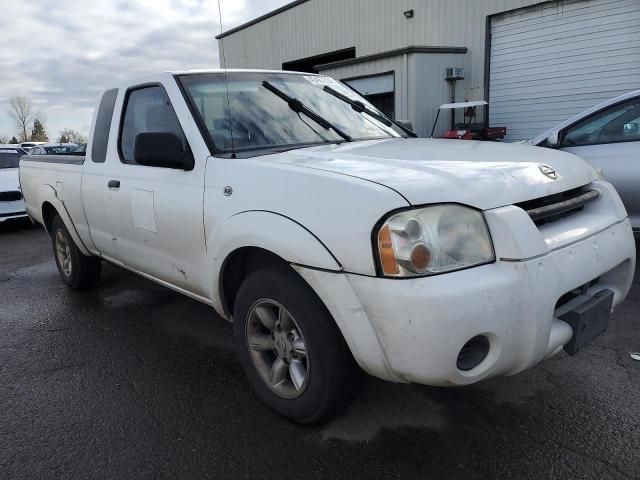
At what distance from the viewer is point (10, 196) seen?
9266 millimetres

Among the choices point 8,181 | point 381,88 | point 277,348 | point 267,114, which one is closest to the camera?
point 277,348

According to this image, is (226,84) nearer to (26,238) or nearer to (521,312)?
(521,312)

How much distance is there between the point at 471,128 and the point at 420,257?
1134 centimetres

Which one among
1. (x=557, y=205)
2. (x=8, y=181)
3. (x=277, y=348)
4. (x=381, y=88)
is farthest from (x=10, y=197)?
(x=557, y=205)

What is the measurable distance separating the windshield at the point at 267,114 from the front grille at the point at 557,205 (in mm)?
1294

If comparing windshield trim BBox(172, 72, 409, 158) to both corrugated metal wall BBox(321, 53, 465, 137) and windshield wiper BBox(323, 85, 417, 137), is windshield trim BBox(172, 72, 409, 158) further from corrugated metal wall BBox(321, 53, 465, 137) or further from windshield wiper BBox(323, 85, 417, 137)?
corrugated metal wall BBox(321, 53, 465, 137)

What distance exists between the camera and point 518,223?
2109 mm

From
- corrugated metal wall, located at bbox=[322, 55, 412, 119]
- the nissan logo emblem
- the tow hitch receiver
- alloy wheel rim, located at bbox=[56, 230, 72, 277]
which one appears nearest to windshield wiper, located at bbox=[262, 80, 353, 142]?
the nissan logo emblem

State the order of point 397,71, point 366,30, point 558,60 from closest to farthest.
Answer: point 558,60
point 397,71
point 366,30

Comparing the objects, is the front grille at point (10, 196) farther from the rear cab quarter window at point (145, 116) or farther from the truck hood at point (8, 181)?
the rear cab quarter window at point (145, 116)

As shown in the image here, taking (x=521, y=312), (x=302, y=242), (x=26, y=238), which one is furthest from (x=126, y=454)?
(x=26, y=238)

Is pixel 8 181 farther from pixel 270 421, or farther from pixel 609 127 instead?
pixel 609 127

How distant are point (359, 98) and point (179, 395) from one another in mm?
2474

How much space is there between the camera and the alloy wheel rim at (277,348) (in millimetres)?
2496
